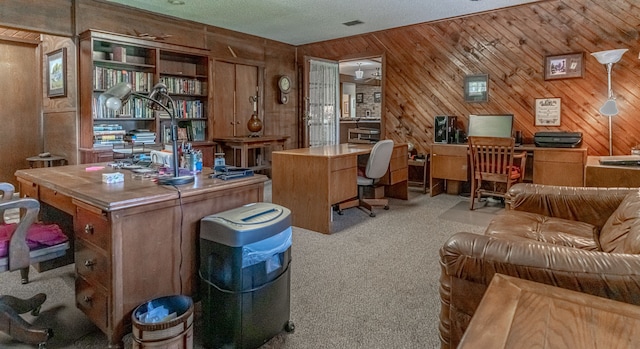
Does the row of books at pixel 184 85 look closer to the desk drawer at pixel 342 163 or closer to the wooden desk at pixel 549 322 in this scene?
the desk drawer at pixel 342 163

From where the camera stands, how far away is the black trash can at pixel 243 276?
1.72 meters

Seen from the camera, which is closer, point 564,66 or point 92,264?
point 92,264

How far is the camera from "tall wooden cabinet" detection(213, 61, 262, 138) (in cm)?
614

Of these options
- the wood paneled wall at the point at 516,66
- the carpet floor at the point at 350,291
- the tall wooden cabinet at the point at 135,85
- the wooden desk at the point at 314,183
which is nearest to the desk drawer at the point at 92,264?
the carpet floor at the point at 350,291

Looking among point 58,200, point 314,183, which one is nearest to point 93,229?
point 58,200

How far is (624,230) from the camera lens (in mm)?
1797

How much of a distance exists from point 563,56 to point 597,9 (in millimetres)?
593

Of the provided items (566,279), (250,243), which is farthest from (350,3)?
(566,279)

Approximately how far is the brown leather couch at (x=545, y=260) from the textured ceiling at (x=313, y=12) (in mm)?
3600

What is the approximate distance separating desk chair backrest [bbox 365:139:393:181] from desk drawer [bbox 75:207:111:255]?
283 cm

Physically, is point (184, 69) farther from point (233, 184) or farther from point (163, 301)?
point (163, 301)

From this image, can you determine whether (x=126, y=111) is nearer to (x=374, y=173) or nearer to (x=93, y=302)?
(x=374, y=173)

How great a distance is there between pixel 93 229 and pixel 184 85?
13.8ft

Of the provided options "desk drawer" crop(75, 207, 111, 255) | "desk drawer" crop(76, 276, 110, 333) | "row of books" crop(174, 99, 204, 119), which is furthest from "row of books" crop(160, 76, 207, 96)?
"desk drawer" crop(76, 276, 110, 333)
